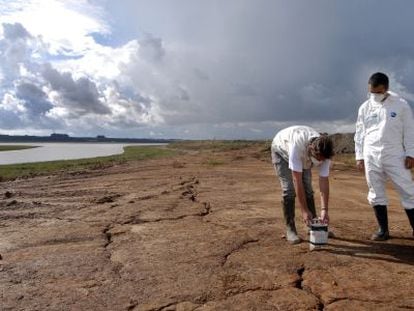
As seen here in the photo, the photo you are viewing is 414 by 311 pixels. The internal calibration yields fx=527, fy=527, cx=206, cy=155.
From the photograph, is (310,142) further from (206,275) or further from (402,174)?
(206,275)

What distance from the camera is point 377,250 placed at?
574cm

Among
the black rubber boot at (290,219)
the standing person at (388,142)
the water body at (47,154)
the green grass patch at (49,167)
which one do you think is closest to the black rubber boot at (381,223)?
the standing person at (388,142)

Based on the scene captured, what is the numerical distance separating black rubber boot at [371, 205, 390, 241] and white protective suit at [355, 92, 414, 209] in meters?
0.11

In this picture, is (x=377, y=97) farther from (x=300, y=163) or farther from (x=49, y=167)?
(x=49, y=167)

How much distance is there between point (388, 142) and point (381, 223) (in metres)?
1.00

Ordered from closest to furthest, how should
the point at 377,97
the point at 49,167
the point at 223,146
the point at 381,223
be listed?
the point at 377,97
the point at 381,223
the point at 49,167
the point at 223,146

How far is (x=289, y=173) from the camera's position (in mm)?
6074

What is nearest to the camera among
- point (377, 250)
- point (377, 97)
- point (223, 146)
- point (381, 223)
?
point (377, 250)

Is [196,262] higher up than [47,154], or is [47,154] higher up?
[196,262]

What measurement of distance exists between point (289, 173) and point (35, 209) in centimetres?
569

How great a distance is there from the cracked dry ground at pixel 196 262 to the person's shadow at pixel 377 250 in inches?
0.4

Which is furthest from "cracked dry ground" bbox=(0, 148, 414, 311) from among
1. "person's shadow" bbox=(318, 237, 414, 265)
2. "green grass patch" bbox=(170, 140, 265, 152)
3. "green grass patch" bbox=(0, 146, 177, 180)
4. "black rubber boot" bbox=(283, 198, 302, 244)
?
"green grass patch" bbox=(170, 140, 265, 152)

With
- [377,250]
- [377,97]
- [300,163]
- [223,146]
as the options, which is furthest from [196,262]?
[223,146]

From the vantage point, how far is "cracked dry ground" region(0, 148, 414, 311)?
444 centimetres
